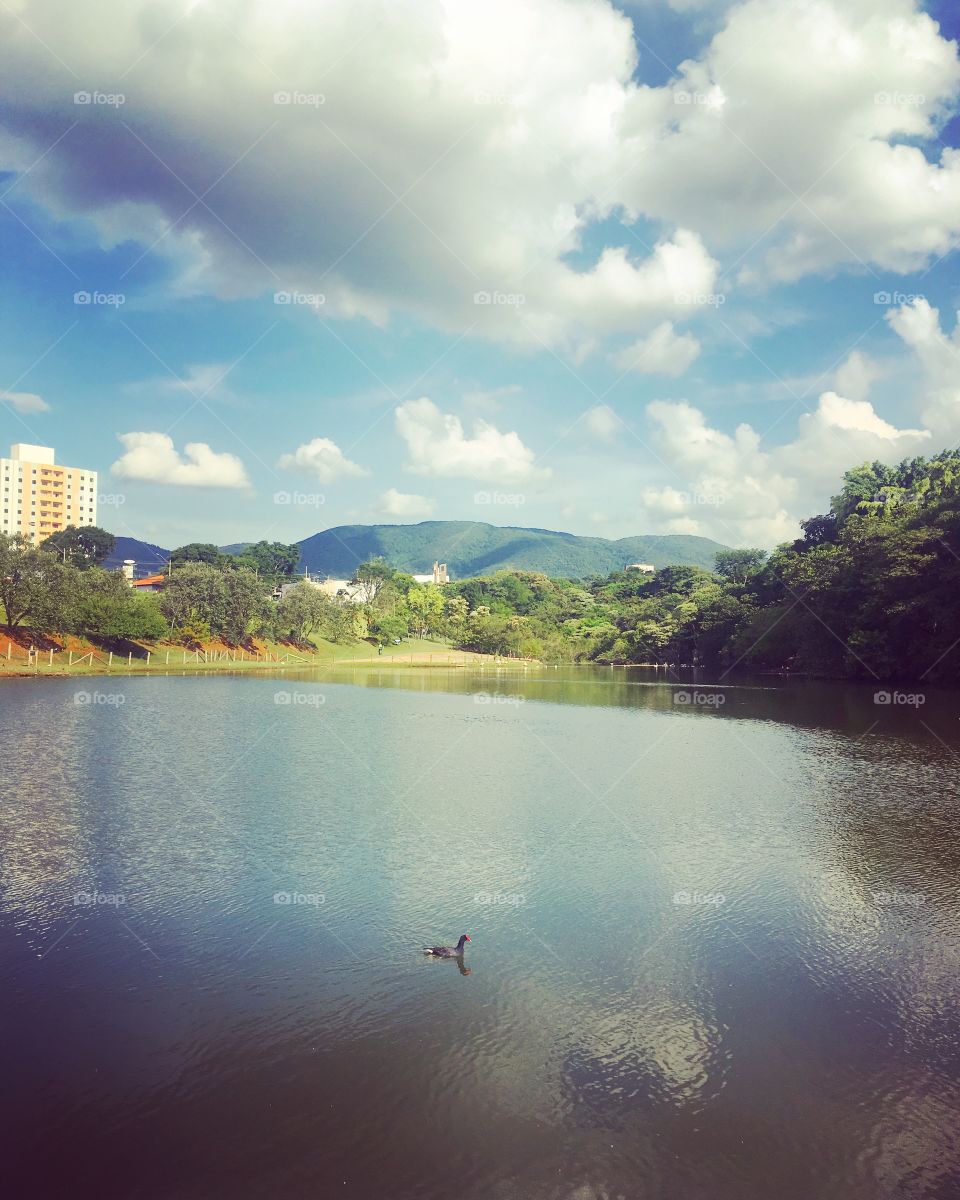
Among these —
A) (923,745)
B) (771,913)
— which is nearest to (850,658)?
(923,745)

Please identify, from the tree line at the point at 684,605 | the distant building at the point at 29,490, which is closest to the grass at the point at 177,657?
the tree line at the point at 684,605

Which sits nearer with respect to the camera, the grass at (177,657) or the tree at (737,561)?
the grass at (177,657)

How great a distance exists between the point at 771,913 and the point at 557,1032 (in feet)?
20.0

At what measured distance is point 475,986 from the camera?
37.5 feet

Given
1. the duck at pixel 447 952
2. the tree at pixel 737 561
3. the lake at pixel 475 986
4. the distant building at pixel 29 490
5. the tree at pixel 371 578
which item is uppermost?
the distant building at pixel 29 490

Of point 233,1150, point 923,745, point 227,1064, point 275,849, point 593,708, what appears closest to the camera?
point 233,1150

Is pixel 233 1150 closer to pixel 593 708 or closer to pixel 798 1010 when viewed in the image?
pixel 798 1010

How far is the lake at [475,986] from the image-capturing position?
313 inches

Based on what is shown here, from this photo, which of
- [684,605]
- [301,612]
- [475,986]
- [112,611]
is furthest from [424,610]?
[475,986]

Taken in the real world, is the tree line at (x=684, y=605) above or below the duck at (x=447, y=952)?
above

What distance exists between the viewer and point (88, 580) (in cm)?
7362

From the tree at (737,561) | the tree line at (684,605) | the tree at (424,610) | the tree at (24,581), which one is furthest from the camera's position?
the tree at (424,610)

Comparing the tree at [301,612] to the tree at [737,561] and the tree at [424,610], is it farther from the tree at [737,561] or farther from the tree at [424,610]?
the tree at [737,561]

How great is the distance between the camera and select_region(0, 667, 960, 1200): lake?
7.96 m
